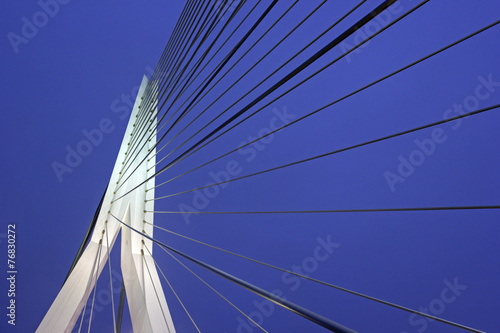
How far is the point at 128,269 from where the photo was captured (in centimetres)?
194

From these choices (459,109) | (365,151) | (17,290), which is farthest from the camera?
(365,151)

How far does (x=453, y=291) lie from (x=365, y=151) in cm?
281

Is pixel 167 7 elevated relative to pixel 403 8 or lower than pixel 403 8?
elevated

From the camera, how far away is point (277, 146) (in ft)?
22.9

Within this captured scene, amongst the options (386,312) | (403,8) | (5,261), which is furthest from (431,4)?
(5,261)

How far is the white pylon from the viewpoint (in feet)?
5.28

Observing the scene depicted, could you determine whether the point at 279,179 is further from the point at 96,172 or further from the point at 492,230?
the point at 492,230

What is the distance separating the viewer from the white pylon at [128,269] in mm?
1609

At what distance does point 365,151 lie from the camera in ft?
22.3

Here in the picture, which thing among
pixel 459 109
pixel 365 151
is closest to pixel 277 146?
pixel 365 151

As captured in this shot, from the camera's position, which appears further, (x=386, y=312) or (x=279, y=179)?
(x=279, y=179)

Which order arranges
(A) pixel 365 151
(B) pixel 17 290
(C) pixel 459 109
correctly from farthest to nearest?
(A) pixel 365 151 → (C) pixel 459 109 → (B) pixel 17 290

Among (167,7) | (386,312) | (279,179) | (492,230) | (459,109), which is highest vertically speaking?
(167,7)

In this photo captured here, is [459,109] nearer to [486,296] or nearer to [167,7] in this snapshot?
[486,296]
